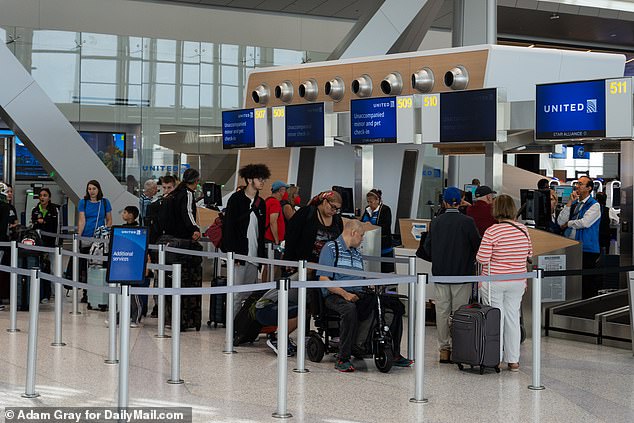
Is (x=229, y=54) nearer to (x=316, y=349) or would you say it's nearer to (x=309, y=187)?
(x=309, y=187)

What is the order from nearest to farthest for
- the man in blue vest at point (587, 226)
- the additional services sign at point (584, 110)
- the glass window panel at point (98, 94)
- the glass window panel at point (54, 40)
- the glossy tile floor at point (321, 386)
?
1. the glossy tile floor at point (321, 386)
2. the additional services sign at point (584, 110)
3. the man in blue vest at point (587, 226)
4. the glass window panel at point (54, 40)
5. the glass window panel at point (98, 94)

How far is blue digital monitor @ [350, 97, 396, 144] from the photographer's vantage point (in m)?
13.4

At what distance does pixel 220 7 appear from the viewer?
24.6 meters

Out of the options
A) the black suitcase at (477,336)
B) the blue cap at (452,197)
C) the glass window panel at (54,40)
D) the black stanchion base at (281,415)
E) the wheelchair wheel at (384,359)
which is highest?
the glass window panel at (54,40)

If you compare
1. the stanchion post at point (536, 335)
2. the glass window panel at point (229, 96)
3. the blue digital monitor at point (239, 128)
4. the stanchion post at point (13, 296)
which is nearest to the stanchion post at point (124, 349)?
the stanchion post at point (536, 335)

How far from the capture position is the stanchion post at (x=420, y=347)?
23.2 feet

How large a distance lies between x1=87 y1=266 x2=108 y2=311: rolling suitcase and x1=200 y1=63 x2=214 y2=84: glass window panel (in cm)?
974

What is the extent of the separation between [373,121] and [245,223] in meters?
3.88

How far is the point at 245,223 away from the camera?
10.2 m

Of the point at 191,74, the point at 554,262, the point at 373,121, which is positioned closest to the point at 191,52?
the point at 191,74

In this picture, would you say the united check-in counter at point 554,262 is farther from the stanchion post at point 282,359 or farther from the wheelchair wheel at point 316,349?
the stanchion post at point 282,359

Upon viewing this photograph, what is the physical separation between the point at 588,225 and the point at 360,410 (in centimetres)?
663

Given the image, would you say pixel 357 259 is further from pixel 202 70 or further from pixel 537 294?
pixel 202 70

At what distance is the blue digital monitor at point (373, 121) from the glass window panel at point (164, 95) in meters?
7.96
